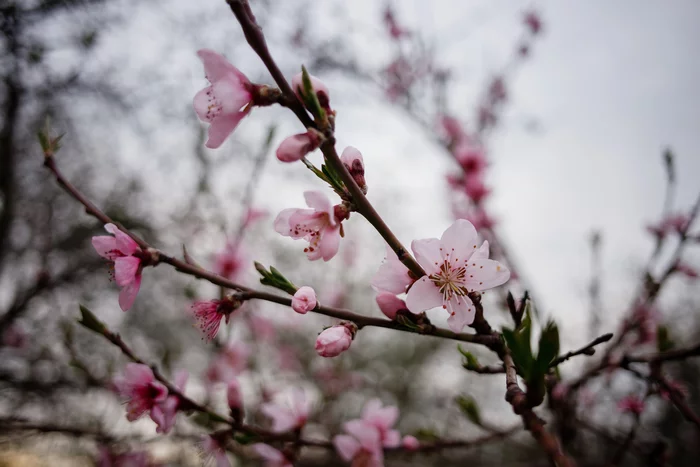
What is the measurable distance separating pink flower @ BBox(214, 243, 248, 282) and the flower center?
1.95m

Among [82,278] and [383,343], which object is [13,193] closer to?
[82,278]

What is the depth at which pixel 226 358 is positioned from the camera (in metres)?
2.95

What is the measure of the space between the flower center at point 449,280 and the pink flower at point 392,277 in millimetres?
62

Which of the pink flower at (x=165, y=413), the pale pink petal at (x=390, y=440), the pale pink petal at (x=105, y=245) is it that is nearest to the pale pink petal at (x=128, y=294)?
the pale pink petal at (x=105, y=245)

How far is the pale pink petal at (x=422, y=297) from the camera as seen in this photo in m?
0.98

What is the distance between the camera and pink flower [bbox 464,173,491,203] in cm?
342

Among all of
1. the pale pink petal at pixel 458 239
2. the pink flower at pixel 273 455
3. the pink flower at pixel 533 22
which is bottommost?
the pink flower at pixel 273 455

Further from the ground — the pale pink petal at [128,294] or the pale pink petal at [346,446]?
the pale pink petal at [128,294]

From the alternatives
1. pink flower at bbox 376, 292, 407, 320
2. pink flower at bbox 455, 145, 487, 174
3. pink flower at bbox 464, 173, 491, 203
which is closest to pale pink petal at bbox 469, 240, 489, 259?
pink flower at bbox 376, 292, 407, 320

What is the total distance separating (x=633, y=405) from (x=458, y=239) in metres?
1.39

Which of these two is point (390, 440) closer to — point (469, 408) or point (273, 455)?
point (469, 408)

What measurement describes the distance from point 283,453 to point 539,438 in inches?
45.7

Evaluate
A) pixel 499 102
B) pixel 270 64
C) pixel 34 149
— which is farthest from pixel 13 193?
pixel 499 102

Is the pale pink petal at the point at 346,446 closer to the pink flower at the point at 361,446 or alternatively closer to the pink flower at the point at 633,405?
the pink flower at the point at 361,446
